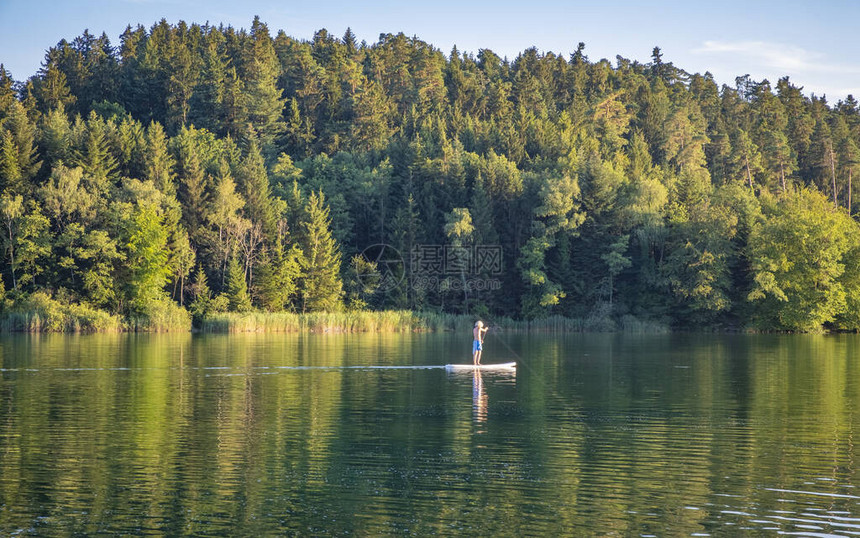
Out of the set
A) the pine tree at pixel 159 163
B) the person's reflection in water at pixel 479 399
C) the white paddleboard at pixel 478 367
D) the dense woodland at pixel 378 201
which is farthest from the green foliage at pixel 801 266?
the pine tree at pixel 159 163

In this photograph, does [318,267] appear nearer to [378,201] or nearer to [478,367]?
[378,201]

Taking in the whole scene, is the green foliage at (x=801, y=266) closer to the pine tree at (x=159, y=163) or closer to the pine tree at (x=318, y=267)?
the pine tree at (x=318, y=267)

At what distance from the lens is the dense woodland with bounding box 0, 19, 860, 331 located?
2997 inches

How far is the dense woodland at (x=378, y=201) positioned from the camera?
7612cm

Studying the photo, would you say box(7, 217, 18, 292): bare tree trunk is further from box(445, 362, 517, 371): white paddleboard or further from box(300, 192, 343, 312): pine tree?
box(445, 362, 517, 371): white paddleboard

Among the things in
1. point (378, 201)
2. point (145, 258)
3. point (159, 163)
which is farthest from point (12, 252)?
point (378, 201)

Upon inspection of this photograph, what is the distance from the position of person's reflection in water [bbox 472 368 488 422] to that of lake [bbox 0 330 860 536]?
0.10 metres

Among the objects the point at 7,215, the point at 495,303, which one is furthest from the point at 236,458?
the point at 495,303

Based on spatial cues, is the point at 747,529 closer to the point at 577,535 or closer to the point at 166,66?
the point at 577,535

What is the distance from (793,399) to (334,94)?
95.2m

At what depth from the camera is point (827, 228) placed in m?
80.2

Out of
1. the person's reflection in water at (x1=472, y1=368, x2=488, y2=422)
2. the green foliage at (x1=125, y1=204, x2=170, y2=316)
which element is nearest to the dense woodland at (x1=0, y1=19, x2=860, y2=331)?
the green foliage at (x1=125, y1=204, x2=170, y2=316)

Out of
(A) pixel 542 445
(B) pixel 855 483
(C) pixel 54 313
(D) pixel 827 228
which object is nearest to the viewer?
(B) pixel 855 483

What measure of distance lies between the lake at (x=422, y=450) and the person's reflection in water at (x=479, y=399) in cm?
10
